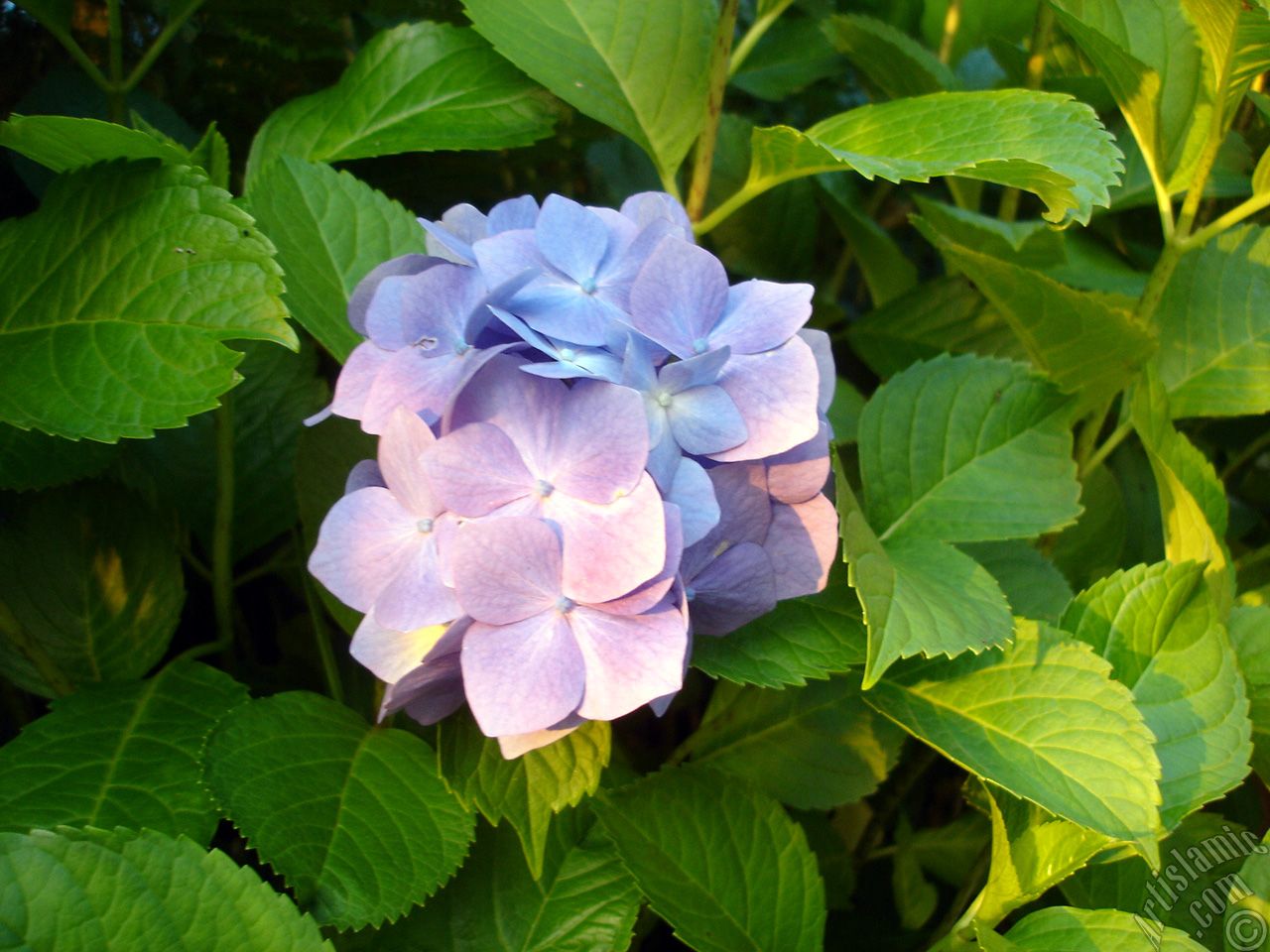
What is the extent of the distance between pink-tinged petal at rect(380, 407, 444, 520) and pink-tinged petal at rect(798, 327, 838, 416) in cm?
23

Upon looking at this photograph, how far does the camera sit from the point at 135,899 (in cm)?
46

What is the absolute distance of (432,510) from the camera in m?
0.48

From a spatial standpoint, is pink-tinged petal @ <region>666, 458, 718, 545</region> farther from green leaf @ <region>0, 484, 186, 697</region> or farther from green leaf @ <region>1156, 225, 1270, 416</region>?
green leaf @ <region>1156, 225, 1270, 416</region>

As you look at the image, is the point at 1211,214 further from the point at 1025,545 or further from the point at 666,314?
the point at 666,314

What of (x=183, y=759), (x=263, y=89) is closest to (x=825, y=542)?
(x=183, y=759)

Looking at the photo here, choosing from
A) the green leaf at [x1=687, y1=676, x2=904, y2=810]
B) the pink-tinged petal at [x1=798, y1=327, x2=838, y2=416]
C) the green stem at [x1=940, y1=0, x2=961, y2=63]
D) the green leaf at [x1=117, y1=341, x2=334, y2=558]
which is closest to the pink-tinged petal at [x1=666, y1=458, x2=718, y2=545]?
the pink-tinged petal at [x1=798, y1=327, x2=838, y2=416]

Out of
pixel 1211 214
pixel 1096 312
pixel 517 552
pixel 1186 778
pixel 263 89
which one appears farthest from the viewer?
pixel 1211 214

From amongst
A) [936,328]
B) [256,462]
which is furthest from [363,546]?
[936,328]

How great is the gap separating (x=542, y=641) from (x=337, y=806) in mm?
189

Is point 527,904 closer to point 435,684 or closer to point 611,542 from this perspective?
point 435,684

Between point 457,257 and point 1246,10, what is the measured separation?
597mm

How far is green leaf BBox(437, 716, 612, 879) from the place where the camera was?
513 millimetres

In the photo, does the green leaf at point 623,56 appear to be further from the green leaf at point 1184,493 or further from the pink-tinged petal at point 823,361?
the green leaf at point 1184,493

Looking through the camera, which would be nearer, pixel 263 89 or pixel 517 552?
pixel 517 552
